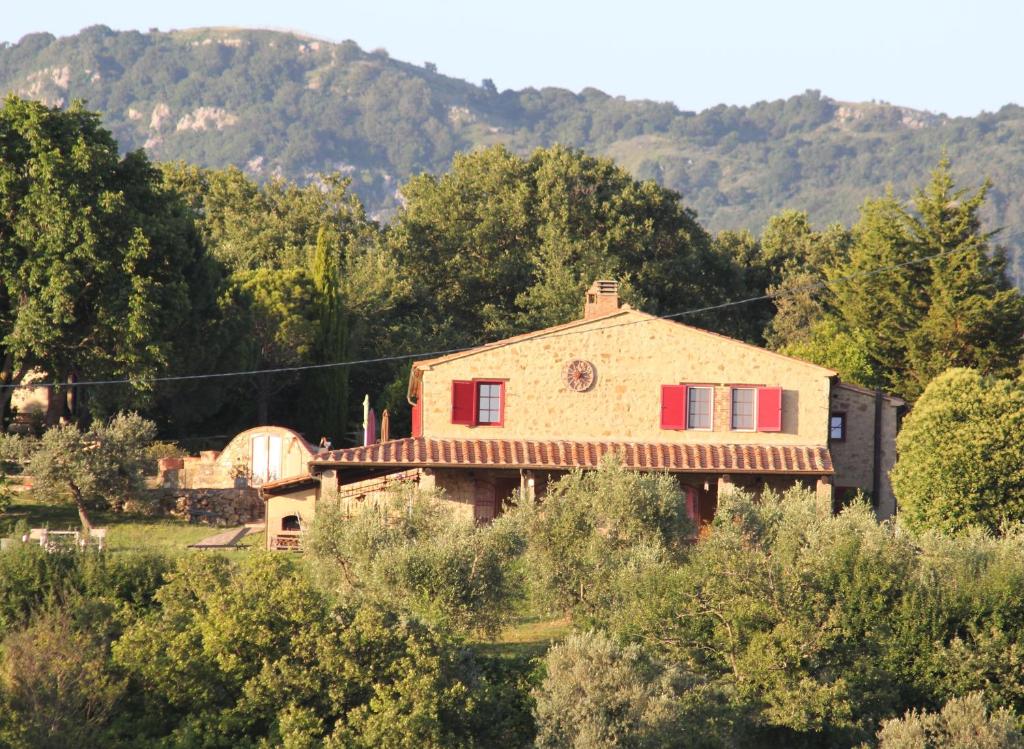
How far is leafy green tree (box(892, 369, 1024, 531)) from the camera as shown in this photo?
34.5 m

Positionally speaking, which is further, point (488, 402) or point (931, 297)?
point (931, 297)

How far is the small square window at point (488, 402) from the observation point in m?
38.2

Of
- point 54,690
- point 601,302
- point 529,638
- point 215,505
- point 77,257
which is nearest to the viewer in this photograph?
point 54,690

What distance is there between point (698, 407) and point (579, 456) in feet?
10.5

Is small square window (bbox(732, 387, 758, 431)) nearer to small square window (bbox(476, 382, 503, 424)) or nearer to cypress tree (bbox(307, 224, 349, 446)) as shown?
small square window (bbox(476, 382, 503, 424))

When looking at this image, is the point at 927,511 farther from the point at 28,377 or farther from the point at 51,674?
the point at 28,377

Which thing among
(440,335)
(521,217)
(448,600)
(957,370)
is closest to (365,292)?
(440,335)

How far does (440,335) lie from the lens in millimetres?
58188

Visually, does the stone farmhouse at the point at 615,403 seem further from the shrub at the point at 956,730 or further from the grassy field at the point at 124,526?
the shrub at the point at 956,730

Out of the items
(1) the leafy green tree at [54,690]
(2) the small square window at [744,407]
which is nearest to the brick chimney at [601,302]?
(2) the small square window at [744,407]

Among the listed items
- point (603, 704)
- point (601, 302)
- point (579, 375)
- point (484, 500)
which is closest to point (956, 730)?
point (603, 704)

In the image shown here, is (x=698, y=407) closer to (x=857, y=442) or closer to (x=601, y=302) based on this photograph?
(x=601, y=302)

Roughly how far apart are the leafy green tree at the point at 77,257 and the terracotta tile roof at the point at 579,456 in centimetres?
714

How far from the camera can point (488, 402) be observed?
38312 mm
